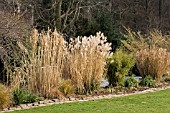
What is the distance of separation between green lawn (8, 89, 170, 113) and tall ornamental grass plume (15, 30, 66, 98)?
0.95 m

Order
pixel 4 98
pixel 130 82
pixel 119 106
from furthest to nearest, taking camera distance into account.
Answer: pixel 130 82, pixel 119 106, pixel 4 98

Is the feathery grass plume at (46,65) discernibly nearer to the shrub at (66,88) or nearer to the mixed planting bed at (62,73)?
the mixed planting bed at (62,73)

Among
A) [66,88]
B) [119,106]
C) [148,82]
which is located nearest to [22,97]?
[66,88]

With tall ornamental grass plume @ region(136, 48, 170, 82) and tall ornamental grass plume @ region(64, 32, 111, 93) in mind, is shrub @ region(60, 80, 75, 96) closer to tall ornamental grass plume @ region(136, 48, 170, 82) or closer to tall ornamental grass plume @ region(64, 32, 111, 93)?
tall ornamental grass plume @ region(64, 32, 111, 93)

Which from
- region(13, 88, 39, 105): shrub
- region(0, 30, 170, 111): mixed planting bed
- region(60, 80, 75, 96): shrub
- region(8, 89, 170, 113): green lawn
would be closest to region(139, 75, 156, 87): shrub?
region(0, 30, 170, 111): mixed planting bed

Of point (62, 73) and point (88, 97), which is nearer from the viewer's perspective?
point (88, 97)

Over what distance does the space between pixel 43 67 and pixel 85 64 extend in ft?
3.95

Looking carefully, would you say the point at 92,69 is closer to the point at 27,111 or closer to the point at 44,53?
the point at 44,53

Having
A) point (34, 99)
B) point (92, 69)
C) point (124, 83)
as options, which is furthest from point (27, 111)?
point (124, 83)

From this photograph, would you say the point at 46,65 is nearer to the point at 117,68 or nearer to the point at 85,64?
the point at 85,64

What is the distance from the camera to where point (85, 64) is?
883cm

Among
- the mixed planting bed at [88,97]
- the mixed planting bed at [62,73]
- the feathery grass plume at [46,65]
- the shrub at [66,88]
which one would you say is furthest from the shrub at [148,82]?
the feathery grass plume at [46,65]

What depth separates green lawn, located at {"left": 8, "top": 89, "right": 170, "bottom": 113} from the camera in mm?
6590

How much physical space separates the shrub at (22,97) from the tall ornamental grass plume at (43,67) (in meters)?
0.40
